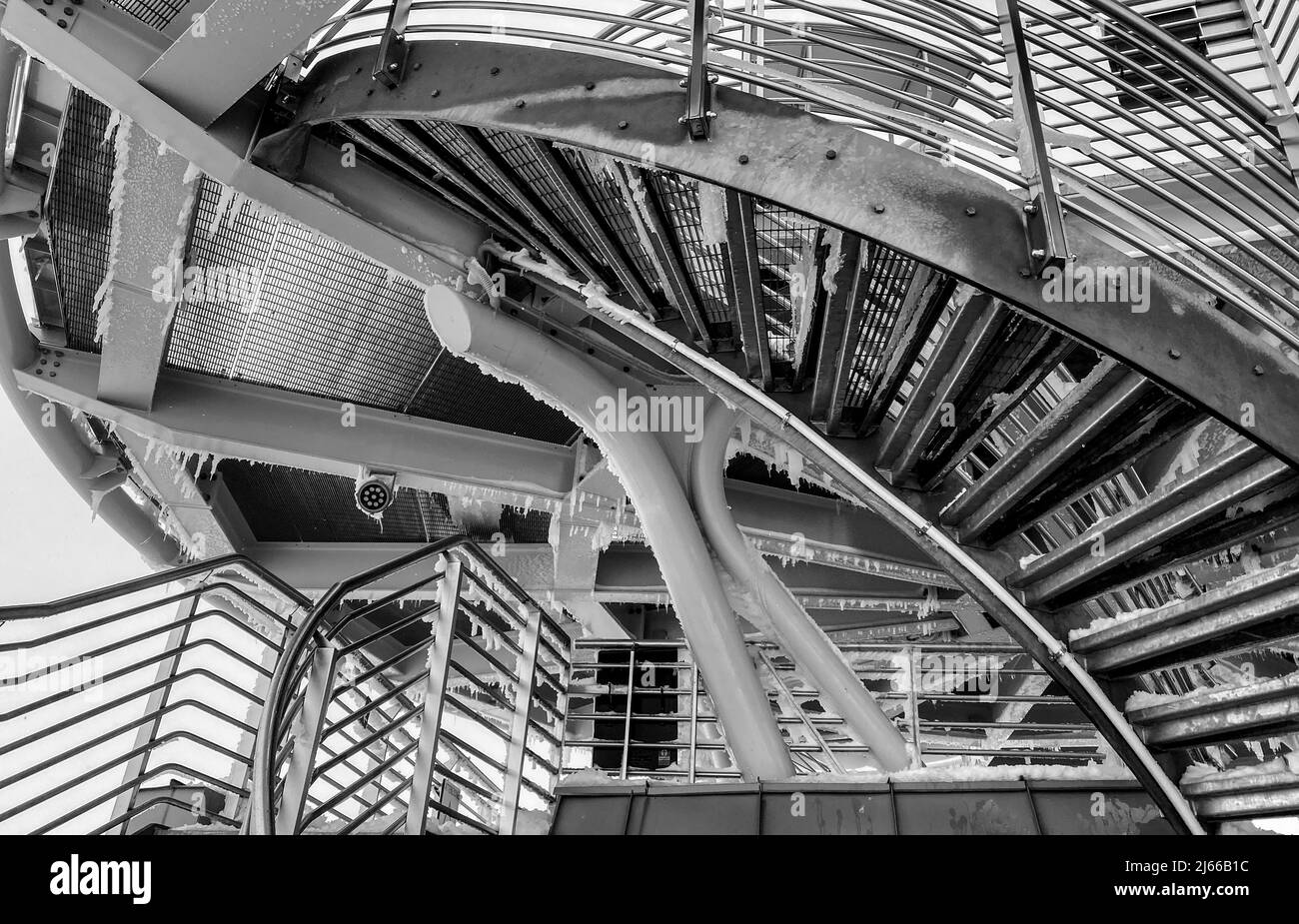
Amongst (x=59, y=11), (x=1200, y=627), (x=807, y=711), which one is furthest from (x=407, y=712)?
(x=807, y=711)

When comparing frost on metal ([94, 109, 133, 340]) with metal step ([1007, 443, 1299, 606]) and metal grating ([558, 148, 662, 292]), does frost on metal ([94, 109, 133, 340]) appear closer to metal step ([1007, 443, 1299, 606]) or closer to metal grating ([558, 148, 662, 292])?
metal grating ([558, 148, 662, 292])

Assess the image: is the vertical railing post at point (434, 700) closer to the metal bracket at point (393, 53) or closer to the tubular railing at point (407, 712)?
the tubular railing at point (407, 712)

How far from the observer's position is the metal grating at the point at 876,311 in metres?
3.68

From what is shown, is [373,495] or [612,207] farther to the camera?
[373,495]

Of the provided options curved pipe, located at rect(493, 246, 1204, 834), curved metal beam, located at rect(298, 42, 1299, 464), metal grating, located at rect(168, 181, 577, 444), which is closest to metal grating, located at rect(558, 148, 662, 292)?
curved pipe, located at rect(493, 246, 1204, 834)

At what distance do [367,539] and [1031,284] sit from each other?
7.69 metres

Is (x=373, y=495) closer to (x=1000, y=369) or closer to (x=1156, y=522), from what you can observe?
(x=1000, y=369)

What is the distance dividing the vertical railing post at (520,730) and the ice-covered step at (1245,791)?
2.77 metres

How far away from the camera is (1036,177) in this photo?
3.02m

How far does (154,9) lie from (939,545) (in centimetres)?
463

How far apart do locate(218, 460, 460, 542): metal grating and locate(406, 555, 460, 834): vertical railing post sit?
4.51 metres

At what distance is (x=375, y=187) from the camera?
211 inches
